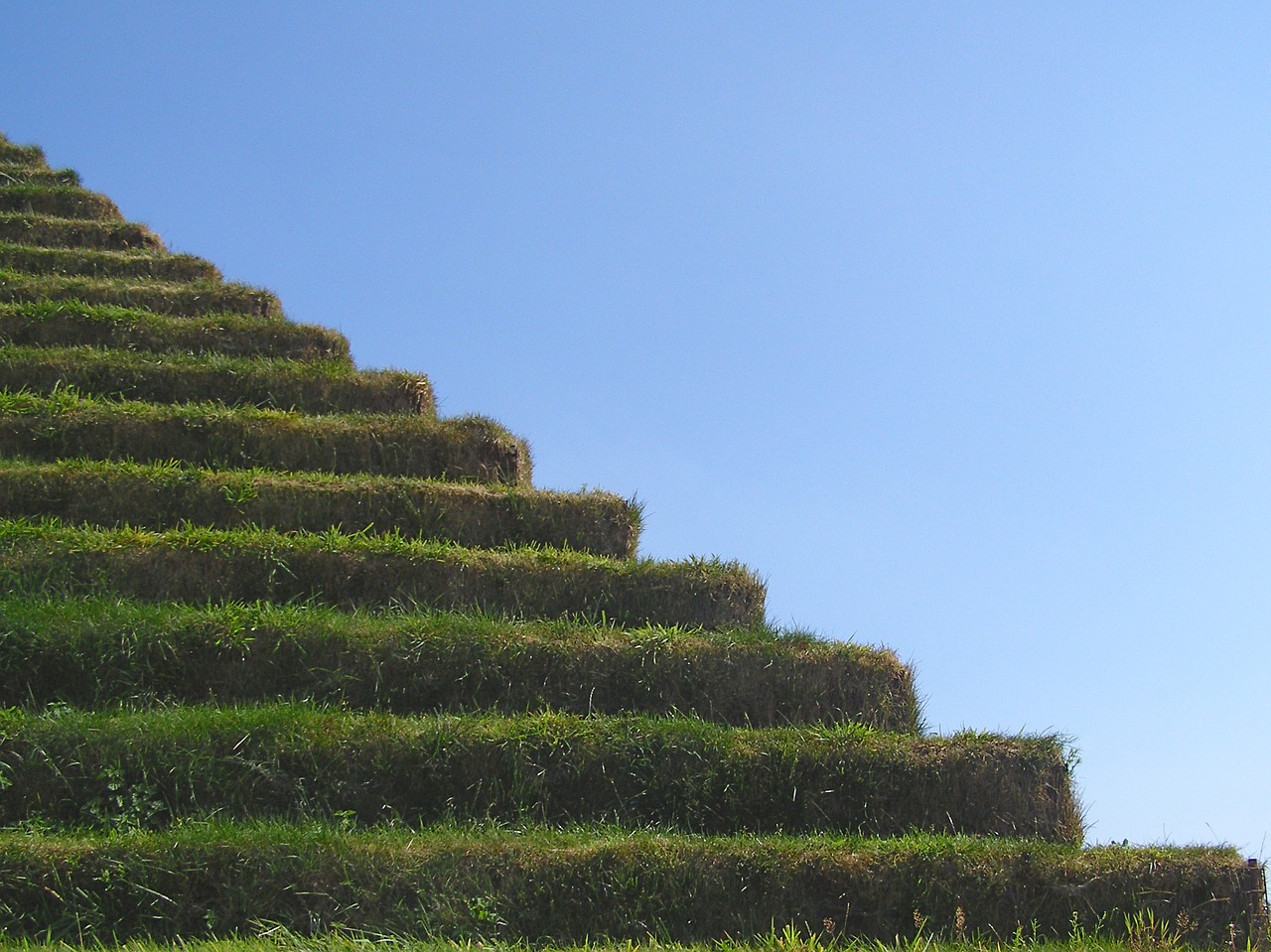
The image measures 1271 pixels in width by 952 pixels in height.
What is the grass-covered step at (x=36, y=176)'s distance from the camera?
645 inches

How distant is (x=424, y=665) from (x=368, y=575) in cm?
110

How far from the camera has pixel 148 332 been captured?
1107 centimetres

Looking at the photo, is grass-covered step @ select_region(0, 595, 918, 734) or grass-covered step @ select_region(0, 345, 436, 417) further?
grass-covered step @ select_region(0, 345, 436, 417)

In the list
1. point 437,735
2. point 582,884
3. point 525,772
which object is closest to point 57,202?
point 437,735

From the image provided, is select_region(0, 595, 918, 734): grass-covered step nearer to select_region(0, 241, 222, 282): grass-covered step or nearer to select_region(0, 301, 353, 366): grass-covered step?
select_region(0, 301, 353, 366): grass-covered step

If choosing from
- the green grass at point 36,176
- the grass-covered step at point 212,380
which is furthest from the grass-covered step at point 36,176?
the grass-covered step at point 212,380

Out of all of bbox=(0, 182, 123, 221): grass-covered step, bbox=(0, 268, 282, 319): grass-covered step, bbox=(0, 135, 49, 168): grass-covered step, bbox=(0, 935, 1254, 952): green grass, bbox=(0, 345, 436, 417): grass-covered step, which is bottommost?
bbox=(0, 935, 1254, 952): green grass

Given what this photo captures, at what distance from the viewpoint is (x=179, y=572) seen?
7484mm

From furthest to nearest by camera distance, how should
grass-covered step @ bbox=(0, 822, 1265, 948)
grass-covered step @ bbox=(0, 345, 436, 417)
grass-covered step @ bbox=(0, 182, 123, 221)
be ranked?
grass-covered step @ bbox=(0, 182, 123, 221) < grass-covered step @ bbox=(0, 345, 436, 417) < grass-covered step @ bbox=(0, 822, 1265, 948)

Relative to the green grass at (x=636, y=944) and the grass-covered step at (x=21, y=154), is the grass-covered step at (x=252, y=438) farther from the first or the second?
the grass-covered step at (x=21, y=154)

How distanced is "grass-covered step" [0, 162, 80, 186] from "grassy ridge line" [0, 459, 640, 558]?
9.79 meters

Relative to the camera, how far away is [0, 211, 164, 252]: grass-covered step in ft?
46.8

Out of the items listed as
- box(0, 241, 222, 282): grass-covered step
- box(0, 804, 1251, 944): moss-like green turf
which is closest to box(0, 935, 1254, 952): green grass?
box(0, 804, 1251, 944): moss-like green turf

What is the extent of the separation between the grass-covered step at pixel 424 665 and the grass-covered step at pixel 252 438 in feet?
7.49
